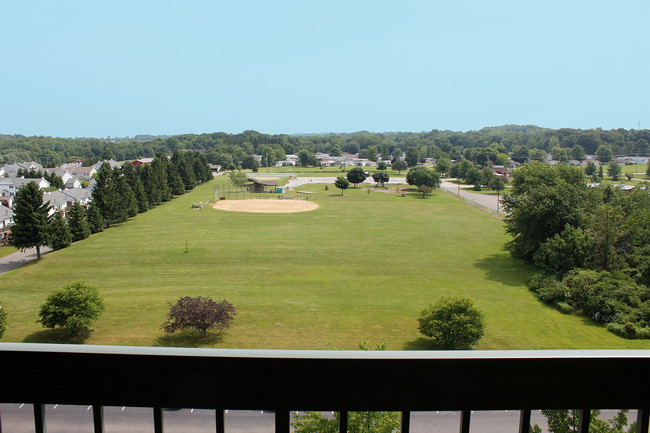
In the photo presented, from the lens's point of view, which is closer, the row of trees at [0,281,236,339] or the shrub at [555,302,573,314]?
the row of trees at [0,281,236,339]

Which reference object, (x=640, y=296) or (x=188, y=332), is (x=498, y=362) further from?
(x=640, y=296)

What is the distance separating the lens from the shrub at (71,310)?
1970 centimetres

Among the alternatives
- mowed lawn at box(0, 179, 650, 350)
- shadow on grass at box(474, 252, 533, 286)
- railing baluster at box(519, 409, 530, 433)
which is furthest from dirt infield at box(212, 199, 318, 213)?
railing baluster at box(519, 409, 530, 433)

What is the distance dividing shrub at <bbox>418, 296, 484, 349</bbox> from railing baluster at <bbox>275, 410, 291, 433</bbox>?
57.7 ft

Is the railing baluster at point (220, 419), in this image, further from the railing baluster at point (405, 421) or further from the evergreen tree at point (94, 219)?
the evergreen tree at point (94, 219)

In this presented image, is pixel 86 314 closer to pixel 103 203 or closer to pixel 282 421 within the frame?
pixel 282 421

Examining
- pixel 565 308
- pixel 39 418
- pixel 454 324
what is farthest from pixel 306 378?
pixel 565 308

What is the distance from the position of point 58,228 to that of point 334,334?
26673 mm

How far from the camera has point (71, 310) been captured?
64.8 ft

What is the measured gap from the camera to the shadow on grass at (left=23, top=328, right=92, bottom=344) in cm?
2012

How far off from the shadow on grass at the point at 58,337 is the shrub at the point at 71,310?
260 millimetres

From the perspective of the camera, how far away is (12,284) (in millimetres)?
28469

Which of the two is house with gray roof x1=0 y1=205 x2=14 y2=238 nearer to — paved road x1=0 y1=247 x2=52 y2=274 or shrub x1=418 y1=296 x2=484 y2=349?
paved road x1=0 y1=247 x2=52 y2=274

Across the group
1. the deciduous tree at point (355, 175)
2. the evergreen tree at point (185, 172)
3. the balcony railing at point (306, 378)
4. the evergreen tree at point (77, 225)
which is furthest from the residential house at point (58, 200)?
the balcony railing at point (306, 378)
